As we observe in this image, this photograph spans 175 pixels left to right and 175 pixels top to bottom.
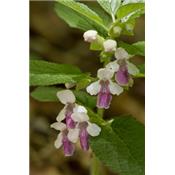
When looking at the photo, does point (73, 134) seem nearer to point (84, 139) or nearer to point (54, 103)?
point (84, 139)

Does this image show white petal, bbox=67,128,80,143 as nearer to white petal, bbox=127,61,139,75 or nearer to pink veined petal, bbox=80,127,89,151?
pink veined petal, bbox=80,127,89,151

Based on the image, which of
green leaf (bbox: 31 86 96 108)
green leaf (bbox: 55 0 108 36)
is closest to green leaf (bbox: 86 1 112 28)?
green leaf (bbox: 55 0 108 36)

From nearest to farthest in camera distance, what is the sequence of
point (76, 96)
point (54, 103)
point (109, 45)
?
point (109, 45)
point (76, 96)
point (54, 103)

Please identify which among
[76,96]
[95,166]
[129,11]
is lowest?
[95,166]

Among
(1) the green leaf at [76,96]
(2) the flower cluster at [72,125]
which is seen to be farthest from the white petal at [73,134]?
(1) the green leaf at [76,96]

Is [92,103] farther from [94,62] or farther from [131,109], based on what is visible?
[131,109]

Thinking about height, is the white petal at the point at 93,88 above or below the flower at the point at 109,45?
below

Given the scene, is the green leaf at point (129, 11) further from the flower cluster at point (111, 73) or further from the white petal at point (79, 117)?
the white petal at point (79, 117)

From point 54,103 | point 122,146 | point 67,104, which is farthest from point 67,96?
point 54,103
